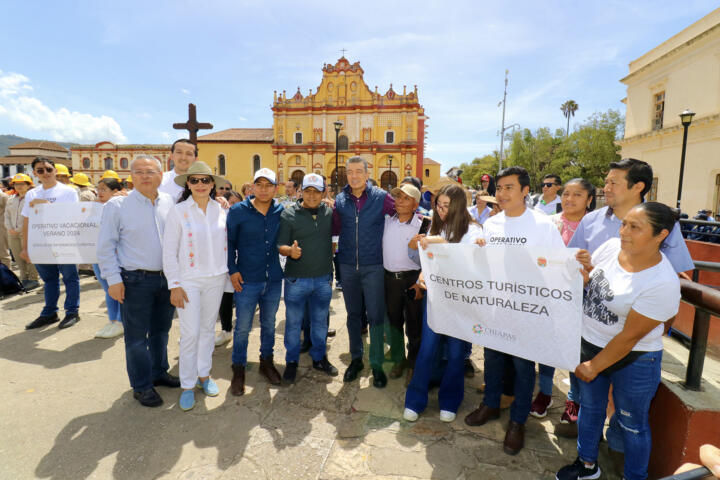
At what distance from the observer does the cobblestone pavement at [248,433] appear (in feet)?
8.28

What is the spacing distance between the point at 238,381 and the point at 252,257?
4.24 ft

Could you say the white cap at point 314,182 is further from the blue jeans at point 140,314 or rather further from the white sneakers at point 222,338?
the white sneakers at point 222,338

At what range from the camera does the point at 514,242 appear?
2.78m

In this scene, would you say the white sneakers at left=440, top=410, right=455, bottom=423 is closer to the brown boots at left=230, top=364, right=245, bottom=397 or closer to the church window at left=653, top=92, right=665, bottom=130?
the brown boots at left=230, top=364, right=245, bottom=397

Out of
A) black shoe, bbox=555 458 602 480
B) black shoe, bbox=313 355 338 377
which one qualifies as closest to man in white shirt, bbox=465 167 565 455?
black shoe, bbox=555 458 602 480

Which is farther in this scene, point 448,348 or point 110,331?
point 110,331

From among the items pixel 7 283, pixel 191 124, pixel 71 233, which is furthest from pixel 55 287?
pixel 191 124

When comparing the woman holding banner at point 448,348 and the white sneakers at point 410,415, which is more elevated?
the woman holding banner at point 448,348

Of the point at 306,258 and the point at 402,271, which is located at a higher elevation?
the point at 306,258

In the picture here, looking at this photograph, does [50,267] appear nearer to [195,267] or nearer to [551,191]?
[195,267]

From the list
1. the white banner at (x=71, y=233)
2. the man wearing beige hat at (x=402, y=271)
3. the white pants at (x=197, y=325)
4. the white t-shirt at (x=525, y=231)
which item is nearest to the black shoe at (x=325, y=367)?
the man wearing beige hat at (x=402, y=271)

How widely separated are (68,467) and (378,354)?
266 cm

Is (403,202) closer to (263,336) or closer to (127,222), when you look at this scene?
(263,336)

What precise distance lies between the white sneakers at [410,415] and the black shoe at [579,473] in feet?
3.66
